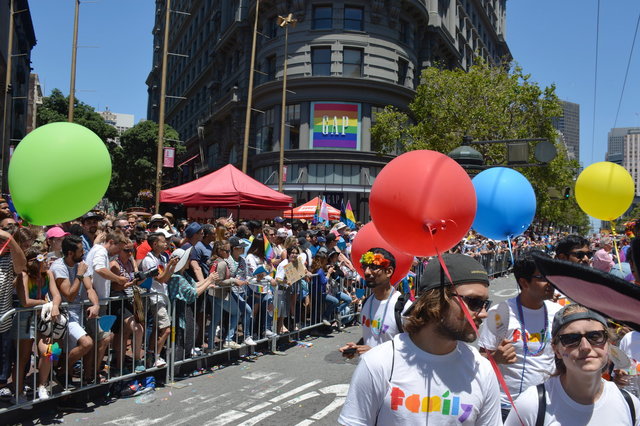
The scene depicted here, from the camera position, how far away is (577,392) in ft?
7.45

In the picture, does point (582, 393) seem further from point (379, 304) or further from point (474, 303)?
point (379, 304)

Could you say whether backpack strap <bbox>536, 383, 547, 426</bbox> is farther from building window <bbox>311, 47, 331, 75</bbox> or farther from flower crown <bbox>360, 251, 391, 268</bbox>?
building window <bbox>311, 47, 331, 75</bbox>

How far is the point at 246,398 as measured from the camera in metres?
6.17

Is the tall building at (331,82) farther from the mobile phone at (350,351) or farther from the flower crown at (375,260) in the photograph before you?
the mobile phone at (350,351)

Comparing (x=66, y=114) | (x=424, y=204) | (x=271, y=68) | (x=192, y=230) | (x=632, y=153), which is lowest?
(x=192, y=230)

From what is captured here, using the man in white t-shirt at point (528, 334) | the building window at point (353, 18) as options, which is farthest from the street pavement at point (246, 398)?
the building window at point (353, 18)

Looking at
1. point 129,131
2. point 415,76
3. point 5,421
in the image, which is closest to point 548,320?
point 5,421

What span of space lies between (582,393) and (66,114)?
4523cm

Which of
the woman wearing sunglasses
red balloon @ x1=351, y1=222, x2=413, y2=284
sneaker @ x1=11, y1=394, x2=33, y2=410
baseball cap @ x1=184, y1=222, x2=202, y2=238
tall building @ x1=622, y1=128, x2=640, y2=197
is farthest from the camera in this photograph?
tall building @ x1=622, y1=128, x2=640, y2=197

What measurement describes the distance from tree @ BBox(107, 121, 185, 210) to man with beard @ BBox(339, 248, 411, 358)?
40.6 m

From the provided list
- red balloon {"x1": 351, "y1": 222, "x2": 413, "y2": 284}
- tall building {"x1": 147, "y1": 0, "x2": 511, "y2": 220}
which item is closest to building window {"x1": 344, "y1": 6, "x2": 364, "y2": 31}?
tall building {"x1": 147, "y1": 0, "x2": 511, "y2": 220}

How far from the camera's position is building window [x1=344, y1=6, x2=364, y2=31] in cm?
3275

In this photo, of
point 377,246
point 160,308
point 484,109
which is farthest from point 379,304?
point 484,109

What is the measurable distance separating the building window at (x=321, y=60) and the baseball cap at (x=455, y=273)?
31324 millimetres
